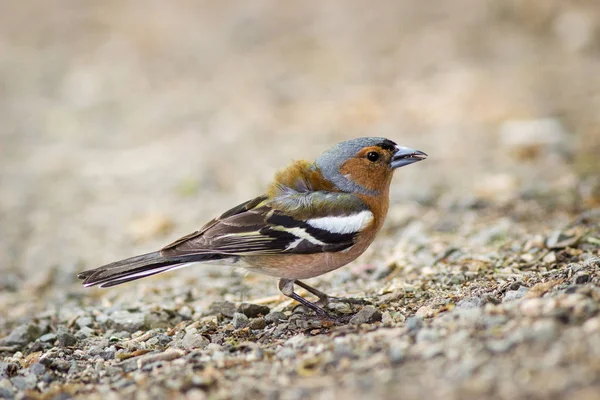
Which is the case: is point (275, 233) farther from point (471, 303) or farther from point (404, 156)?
point (471, 303)

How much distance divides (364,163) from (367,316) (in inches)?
50.6

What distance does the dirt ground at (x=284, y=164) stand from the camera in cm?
386

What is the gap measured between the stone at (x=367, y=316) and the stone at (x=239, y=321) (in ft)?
2.59

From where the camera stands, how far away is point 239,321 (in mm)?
5188

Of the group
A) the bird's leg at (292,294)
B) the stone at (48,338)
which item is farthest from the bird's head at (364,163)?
the stone at (48,338)

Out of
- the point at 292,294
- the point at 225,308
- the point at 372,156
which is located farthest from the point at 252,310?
the point at 372,156

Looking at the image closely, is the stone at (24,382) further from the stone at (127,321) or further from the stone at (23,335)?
the stone at (127,321)

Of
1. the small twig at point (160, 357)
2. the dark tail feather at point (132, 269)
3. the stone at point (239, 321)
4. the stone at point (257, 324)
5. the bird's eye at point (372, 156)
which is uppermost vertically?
the bird's eye at point (372, 156)

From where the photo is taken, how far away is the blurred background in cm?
884

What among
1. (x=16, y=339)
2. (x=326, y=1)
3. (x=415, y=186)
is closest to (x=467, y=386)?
(x=16, y=339)

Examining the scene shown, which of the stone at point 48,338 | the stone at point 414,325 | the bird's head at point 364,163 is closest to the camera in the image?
the stone at point 414,325

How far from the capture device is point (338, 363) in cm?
388

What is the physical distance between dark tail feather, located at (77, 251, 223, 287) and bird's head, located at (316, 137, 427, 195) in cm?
118

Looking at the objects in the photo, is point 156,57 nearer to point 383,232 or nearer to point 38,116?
point 38,116
